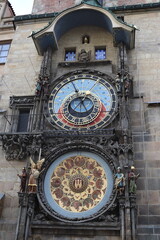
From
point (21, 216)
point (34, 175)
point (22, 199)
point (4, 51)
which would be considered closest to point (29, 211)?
point (21, 216)

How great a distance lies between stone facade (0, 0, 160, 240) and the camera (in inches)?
326

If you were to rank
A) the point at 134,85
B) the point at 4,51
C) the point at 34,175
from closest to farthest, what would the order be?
the point at 34,175
the point at 134,85
the point at 4,51

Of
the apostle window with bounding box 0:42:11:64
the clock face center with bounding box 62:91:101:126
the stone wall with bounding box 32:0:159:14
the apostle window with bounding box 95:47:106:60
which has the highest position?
the stone wall with bounding box 32:0:159:14

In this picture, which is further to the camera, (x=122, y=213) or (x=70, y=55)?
(x=70, y=55)

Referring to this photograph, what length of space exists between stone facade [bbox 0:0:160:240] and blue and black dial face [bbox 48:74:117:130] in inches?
23.4

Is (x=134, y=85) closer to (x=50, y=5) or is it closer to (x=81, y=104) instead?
(x=81, y=104)

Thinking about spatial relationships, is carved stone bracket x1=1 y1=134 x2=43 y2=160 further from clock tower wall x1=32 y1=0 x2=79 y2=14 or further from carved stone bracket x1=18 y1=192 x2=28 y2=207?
clock tower wall x1=32 y1=0 x2=79 y2=14

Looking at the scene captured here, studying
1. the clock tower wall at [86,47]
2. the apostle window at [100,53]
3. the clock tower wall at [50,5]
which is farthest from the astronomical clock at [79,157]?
the clock tower wall at [50,5]

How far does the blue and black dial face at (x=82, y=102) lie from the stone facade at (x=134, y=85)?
593mm

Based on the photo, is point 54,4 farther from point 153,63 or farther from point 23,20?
point 153,63

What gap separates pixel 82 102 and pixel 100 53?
2.51 meters

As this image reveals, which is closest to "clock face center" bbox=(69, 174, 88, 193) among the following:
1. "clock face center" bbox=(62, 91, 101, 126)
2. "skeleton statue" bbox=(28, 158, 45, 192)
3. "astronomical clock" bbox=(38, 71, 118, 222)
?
"astronomical clock" bbox=(38, 71, 118, 222)

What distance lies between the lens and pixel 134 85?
409 inches

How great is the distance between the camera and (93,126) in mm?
9539
